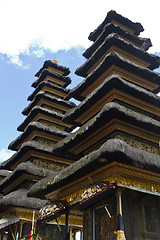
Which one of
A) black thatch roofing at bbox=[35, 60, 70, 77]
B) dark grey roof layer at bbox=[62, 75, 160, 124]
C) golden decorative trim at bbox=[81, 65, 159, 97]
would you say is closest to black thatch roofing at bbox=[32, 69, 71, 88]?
black thatch roofing at bbox=[35, 60, 70, 77]

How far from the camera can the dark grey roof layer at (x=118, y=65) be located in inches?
462

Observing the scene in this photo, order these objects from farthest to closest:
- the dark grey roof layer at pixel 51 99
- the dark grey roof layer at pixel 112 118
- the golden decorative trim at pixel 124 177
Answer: the dark grey roof layer at pixel 51 99, the dark grey roof layer at pixel 112 118, the golden decorative trim at pixel 124 177

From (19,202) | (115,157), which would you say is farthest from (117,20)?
(19,202)

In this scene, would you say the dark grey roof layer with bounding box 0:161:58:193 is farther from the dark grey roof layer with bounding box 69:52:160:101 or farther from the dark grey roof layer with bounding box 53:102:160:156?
the dark grey roof layer with bounding box 69:52:160:101

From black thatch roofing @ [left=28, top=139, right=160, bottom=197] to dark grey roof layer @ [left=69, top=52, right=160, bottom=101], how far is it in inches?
213

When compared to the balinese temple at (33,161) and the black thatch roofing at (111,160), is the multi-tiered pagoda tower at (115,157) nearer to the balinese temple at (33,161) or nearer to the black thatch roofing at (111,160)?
the black thatch roofing at (111,160)

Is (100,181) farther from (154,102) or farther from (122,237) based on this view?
(154,102)

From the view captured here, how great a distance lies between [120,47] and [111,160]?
27.2ft

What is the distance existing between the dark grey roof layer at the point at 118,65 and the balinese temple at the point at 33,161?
4.44 m

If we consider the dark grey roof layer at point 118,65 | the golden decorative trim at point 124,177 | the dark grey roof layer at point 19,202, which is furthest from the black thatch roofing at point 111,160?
the dark grey roof layer at point 118,65

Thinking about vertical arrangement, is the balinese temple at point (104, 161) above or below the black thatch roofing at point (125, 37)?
below

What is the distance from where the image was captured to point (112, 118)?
9812mm

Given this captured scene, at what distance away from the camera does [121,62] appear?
39.3 ft

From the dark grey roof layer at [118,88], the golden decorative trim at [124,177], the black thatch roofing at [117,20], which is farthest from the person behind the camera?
the black thatch roofing at [117,20]
